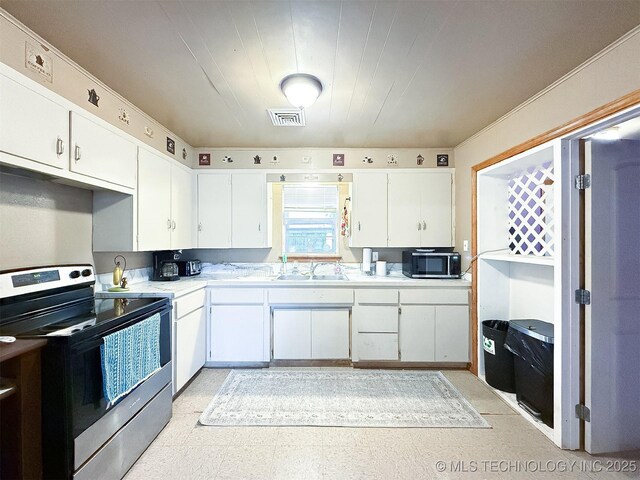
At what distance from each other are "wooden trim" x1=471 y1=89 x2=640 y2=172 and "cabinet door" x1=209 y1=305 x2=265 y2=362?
2.69 m

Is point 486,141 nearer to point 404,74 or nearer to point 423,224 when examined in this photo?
point 423,224

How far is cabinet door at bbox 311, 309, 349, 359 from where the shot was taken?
301 centimetres

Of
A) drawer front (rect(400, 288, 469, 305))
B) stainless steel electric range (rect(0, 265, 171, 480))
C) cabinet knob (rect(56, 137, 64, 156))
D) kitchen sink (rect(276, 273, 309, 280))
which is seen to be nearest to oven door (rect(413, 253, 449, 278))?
drawer front (rect(400, 288, 469, 305))

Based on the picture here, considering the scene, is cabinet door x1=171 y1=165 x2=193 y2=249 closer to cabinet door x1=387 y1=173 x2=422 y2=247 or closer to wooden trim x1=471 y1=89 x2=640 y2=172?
cabinet door x1=387 y1=173 x2=422 y2=247

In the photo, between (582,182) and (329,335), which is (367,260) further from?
(582,182)

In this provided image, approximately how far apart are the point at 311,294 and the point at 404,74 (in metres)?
2.06

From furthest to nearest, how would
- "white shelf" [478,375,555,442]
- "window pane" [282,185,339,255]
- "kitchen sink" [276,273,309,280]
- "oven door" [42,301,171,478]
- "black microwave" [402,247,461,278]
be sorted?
"window pane" [282,185,339,255], "kitchen sink" [276,273,309,280], "black microwave" [402,247,461,278], "white shelf" [478,375,555,442], "oven door" [42,301,171,478]

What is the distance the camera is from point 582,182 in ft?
6.05

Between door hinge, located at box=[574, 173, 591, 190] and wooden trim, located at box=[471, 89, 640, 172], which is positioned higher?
wooden trim, located at box=[471, 89, 640, 172]

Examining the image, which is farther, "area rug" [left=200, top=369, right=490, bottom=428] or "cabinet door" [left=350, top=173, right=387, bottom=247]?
"cabinet door" [left=350, top=173, right=387, bottom=247]

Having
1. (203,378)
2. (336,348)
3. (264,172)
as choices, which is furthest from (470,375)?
(264,172)

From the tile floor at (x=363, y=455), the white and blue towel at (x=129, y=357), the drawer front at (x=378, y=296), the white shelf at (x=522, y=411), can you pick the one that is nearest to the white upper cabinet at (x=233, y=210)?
the drawer front at (x=378, y=296)

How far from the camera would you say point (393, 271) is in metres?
3.55

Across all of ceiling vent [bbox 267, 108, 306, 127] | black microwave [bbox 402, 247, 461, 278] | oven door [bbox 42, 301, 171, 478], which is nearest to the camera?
oven door [bbox 42, 301, 171, 478]
